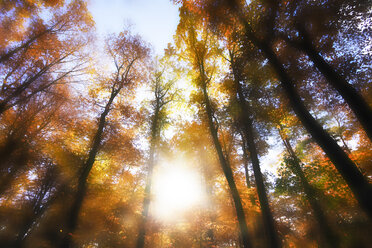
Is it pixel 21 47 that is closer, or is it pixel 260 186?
pixel 260 186

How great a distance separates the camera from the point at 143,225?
7.87 metres

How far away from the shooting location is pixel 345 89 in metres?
6.04

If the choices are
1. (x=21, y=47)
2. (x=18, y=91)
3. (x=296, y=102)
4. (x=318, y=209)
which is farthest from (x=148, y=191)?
(x=318, y=209)

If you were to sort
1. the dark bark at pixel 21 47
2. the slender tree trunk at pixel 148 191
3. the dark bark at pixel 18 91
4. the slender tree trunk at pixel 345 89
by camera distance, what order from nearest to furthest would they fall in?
the slender tree trunk at pixel 345 89 < the dark bark at pixel 18 91 < the dark bark at pixel 21 47 < the slender tree trunk at pixel 148 191

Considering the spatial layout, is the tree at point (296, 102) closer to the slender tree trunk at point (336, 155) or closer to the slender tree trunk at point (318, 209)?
the slender tree trunk at point (336, 155)

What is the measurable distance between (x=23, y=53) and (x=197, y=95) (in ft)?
37.4

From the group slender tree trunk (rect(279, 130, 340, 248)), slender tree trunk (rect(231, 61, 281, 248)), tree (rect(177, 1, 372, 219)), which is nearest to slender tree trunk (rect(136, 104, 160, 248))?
slender tree trunk (rect(231, 61, 281, 248))

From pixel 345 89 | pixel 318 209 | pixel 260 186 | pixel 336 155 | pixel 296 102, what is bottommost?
pixel 318 209

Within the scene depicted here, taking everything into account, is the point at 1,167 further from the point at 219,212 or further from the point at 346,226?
the point at 346,226

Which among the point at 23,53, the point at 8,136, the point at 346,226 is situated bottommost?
the point at 346,226

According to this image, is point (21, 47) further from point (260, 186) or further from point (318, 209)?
point (318, 209)

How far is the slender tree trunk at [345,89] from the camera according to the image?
5434 mm

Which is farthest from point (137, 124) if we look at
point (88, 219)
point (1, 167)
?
point (1, 167)

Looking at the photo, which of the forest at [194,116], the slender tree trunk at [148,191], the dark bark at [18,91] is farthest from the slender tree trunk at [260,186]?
the dark bark at [18,91]
